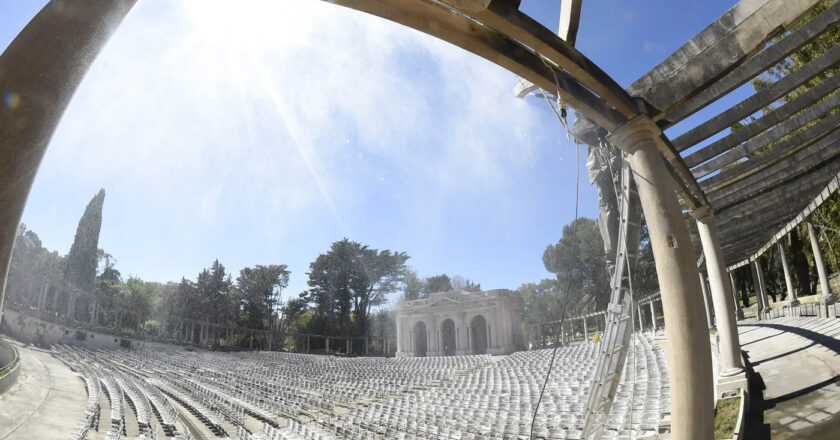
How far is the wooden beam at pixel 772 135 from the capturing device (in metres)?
5.63

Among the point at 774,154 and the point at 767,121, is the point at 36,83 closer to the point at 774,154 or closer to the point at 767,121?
the point at 767,121

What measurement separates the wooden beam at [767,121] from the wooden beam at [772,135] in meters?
0.23

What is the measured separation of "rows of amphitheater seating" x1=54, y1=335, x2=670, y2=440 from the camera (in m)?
10.7

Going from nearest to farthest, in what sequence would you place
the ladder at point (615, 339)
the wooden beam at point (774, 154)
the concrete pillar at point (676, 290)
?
1. the concrete pillar at point (676, 290)
2. the ladder at point (615, 339)
3. the wooden beam at point (774, 154)

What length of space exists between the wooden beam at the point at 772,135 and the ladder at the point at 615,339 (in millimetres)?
3277

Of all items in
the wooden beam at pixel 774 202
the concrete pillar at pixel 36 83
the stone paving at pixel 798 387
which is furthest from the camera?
the wooden beam at pixel 774 202

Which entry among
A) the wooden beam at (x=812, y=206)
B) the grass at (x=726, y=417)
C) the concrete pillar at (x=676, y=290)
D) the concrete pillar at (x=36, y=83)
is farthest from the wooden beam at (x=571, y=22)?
the wooden beam at (x=812, y=206)

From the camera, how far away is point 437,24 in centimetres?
281

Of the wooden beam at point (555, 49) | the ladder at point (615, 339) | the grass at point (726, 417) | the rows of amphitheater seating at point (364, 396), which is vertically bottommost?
the rows of amphitheater seating at point (364, 396)

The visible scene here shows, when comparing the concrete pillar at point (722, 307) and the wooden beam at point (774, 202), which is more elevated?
the wooden beam at point (774, 202)

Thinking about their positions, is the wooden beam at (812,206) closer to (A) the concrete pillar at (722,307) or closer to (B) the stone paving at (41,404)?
(A) the concrete pillar at (722,307)

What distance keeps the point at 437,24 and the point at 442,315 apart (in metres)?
49.3

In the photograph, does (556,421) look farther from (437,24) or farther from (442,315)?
(442,315)

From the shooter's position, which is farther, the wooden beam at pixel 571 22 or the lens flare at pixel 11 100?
the wooden beam at pixel 571 22
